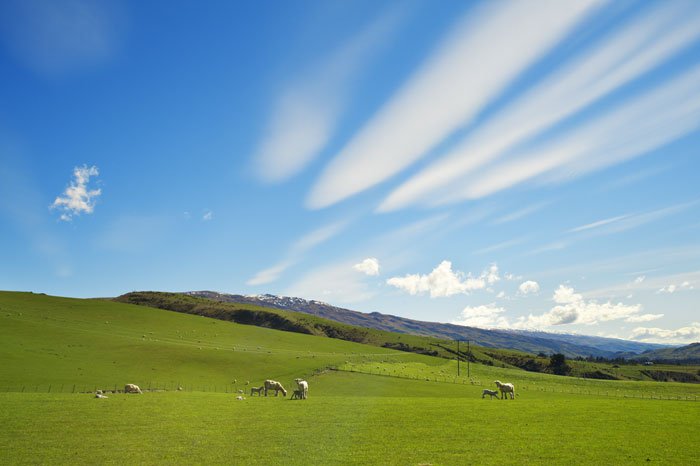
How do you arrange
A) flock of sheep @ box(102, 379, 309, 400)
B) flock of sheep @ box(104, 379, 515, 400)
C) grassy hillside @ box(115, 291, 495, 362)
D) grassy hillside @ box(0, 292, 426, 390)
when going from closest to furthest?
flock of sheep @ box(102, 379, 309, 400) < flock of sheep @ box(104, 379, 515, 400) < grassy hillside @ box(0, 292, 426, 390) < grassy hillside @ box(115, 291, 495, 362)

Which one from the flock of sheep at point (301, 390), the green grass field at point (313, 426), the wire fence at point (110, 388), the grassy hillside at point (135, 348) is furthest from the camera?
the grassy hillside at point (135, 348)

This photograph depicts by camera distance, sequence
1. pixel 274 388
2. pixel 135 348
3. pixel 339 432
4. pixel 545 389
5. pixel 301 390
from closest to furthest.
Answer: pixel 339 432 < pixel 301 390 < pixel 274 388 < pixel 545 389 < pixel 135 348

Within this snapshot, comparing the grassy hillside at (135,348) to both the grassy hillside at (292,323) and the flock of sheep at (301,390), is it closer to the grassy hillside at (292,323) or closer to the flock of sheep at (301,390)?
the flock of sheep at (301,390)

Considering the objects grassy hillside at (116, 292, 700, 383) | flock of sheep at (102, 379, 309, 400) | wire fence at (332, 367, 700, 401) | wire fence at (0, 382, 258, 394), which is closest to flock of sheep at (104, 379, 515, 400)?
flock of sheep at (102, 379, 309, 400)

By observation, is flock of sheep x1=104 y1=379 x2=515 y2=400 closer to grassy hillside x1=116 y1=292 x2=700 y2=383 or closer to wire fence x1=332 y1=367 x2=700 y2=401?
wire fence x1=332 y1=367 x2=700 y2=401

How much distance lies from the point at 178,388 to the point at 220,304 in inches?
5468

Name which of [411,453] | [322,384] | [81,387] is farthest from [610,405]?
[81,387]

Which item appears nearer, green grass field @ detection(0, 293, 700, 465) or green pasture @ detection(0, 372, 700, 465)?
green pasture @ detection(0, 372, 700, 465)

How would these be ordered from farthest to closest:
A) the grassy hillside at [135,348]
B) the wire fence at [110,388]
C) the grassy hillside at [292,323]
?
the grassy hillside at [292,323] → the grassy hillside at [135,348] → the wire fence at [110,388]

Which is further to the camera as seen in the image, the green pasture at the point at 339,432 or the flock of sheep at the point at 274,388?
the flock of sheep at the point at 274,388

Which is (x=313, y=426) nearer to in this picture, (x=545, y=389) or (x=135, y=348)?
(x=545, y=389)

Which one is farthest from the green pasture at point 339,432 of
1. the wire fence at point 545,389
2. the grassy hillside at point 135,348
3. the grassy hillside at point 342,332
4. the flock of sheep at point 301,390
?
the grassy hillside at point 342,332

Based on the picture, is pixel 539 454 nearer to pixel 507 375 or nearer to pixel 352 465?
pixel 352 465

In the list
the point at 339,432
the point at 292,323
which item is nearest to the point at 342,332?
the point at 292,323
